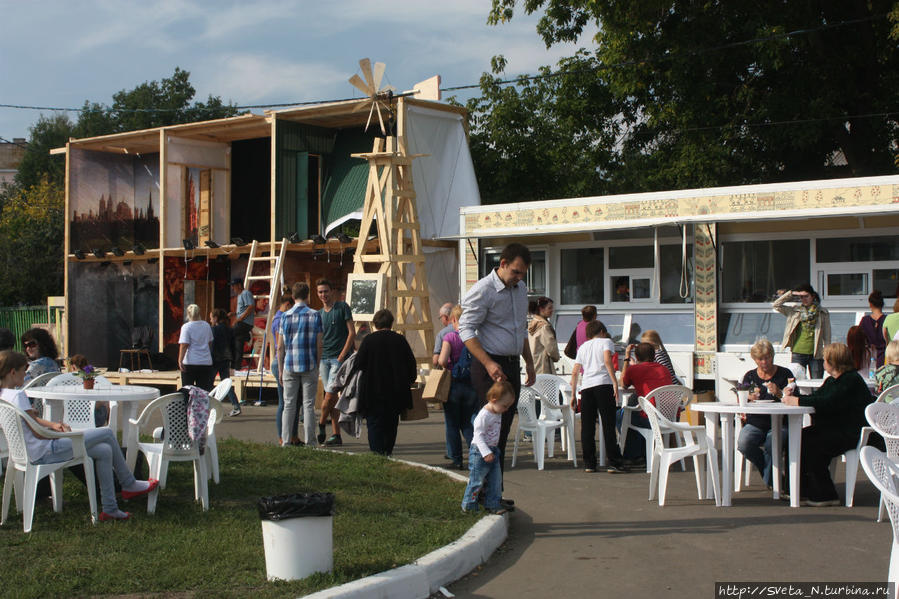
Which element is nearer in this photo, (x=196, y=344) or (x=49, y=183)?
(x=196, y=344)

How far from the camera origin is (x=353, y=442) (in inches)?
484

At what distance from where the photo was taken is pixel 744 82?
2319 centimetres

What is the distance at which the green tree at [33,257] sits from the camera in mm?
42375

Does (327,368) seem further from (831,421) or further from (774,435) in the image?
(831,421)

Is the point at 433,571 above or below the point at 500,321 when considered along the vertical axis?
below

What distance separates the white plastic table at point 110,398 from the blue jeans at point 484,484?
2858 mm

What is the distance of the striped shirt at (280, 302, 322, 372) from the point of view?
36.1 feet

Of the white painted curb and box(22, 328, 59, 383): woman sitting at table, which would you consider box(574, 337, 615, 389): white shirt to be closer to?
the white painted curb

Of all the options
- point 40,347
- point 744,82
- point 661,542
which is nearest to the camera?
point 661,542

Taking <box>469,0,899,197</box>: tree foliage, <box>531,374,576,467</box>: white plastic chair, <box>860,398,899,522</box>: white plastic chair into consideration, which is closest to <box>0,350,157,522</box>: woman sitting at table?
<box>531,374,576,467</box>: white plastic chair

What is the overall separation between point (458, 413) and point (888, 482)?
538cm

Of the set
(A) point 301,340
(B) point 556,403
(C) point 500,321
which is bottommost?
(B) point 556,403

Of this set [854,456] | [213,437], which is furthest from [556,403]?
[213,437]

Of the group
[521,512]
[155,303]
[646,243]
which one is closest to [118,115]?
[155,303]
